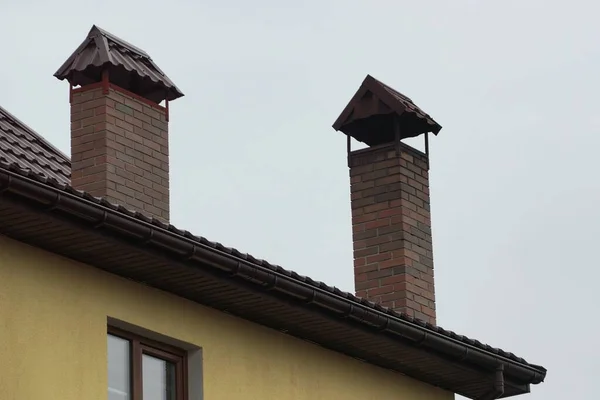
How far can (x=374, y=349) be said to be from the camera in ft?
53.5

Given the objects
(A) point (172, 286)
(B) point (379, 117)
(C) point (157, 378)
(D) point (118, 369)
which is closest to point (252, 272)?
(A) point (172, 286)

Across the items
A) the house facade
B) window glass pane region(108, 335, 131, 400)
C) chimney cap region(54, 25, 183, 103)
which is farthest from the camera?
chimney cap region(54, 25, 183, 103)

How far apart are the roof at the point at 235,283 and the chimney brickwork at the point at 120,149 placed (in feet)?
2.33

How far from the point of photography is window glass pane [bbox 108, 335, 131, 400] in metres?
14.0

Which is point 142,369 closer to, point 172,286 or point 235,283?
point 172,286

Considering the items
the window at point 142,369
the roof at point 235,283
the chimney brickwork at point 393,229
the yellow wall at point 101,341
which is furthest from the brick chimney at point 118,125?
the chimney brickwork at point 393,229

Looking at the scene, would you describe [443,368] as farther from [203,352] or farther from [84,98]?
[84,98]

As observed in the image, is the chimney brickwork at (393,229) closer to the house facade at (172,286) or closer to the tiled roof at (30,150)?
the house facade at (172,286)

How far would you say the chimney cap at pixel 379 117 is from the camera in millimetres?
19500

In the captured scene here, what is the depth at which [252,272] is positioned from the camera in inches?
571

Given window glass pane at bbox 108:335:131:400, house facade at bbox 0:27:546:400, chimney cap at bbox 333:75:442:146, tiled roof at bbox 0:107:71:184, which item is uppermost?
chimney cap at bbox 333:75:442:146

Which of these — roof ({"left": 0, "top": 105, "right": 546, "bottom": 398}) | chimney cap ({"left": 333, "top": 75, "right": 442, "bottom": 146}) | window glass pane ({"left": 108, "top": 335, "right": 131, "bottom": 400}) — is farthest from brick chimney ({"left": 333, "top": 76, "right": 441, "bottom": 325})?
window glass pane ({"left": 108, "top": 335, "right": 131, "bottom": 400})

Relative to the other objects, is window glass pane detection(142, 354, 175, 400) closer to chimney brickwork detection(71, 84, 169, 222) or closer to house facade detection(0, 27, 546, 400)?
house facade detection(0, 27, 546, 400)

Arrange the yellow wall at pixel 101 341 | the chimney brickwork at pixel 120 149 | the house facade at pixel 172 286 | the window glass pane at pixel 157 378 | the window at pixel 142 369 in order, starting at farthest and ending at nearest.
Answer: the chimney brickwork at pixel 120 149 → the window glass pane at pixel 157 378 → the window at pixel 142 369 → the house facade at pixel 172 286 → the yellow wall at pixel 101 341
